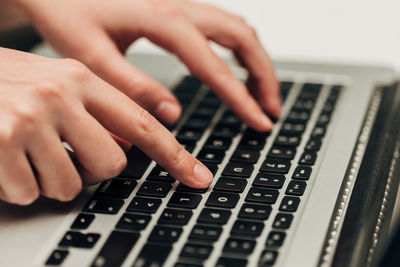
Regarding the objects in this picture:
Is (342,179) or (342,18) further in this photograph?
(342,18)

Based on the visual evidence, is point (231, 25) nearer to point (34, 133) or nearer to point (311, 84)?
point (311, 84)

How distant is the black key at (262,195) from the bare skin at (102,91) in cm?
4

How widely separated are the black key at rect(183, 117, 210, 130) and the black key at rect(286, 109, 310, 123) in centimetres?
9

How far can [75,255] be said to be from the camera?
0.46 m

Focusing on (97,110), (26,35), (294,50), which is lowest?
(97,110)

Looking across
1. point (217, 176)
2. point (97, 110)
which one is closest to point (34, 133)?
point (97, 110)

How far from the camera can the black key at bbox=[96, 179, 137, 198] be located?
544mm

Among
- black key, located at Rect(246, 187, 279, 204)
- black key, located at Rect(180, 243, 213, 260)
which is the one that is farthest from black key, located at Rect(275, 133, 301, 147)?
black key, located at Rect(180, 243, 213, 260)

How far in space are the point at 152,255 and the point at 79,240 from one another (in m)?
0.06

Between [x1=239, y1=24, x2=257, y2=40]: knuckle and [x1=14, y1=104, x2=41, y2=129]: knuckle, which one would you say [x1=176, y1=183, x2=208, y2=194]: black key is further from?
[x1=239, y1=24, x2=257, y2=40]: knuckle

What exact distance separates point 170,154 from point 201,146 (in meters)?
0.10

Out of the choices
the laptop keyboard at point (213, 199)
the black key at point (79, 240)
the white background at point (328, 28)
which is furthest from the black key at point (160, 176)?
the white background at point (328, 28)

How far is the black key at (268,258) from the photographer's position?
0.44 meters

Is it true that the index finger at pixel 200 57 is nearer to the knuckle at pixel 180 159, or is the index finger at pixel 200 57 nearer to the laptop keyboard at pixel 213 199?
the laptop keyboard at pixel 213 199
